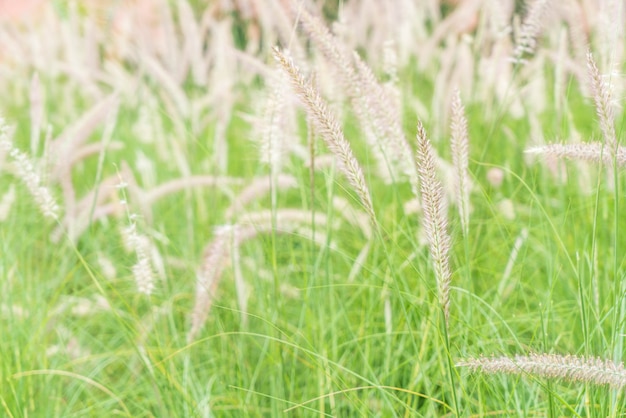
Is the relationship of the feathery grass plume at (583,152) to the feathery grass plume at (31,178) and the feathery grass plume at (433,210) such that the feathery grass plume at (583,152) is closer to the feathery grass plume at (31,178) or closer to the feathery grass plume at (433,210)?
the feathery grass plume at (433,210)

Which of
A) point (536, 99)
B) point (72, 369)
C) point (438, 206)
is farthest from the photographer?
point (536, 99)

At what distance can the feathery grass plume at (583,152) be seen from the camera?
1196mm

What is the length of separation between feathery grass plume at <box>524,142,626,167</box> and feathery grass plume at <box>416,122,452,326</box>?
0.73 ft

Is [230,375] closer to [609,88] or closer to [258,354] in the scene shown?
[258,354]

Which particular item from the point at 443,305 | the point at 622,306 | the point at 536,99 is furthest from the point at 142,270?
the point at 536,99

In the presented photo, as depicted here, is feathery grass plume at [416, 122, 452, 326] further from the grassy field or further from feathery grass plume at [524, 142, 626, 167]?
feathery grass plume at [524, 142, 626, 167]

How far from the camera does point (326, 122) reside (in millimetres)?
1066

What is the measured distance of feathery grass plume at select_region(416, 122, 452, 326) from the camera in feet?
3.25

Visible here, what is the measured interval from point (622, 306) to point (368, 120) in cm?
63

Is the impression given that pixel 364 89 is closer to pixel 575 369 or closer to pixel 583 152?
pixel 583 152

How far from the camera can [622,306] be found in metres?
1.30

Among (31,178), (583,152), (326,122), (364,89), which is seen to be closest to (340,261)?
(364,89)

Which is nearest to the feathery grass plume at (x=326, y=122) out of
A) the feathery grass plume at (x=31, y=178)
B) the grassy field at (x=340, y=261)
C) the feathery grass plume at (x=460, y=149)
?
the grassy field at (x=340, y=261)

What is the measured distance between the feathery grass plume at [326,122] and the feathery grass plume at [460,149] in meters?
0.22
